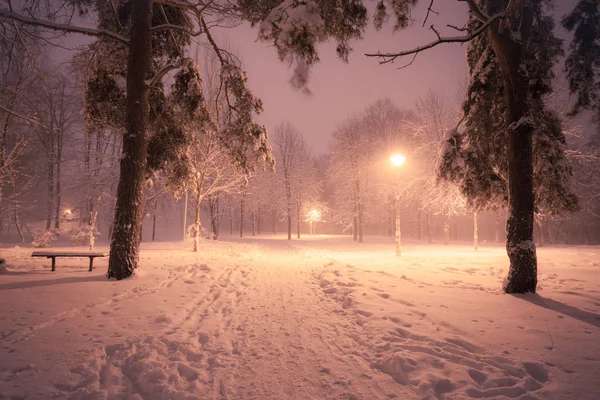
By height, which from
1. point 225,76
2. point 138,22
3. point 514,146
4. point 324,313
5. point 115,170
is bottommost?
point 324,313

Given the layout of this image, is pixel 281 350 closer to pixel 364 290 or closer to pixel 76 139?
pixel 364 290

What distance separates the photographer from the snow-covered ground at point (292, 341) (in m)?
2.59

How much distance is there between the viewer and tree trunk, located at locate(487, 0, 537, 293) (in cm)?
572

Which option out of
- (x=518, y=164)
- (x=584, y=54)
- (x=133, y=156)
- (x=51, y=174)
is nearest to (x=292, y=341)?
(x=518, y=164)

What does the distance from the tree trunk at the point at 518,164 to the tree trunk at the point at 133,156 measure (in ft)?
29.5

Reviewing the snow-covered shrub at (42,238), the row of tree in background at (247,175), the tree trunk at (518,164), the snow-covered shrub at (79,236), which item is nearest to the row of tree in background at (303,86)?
the tree trunk at (518,164)

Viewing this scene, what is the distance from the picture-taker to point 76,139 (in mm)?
22281

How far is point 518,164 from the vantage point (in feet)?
19.2

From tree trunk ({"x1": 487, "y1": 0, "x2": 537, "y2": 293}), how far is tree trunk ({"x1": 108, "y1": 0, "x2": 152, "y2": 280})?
8.99 meters

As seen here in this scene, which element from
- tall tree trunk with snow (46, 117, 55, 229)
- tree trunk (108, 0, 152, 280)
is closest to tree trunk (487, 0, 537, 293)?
tree trunk (108, 0, 152, 280)

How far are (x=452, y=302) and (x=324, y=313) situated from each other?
2.69 meters

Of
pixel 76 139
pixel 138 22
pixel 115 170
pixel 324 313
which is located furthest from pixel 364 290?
pixel 76 139

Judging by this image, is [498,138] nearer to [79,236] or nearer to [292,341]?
[292,341]

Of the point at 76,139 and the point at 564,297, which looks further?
the point at 76,139
